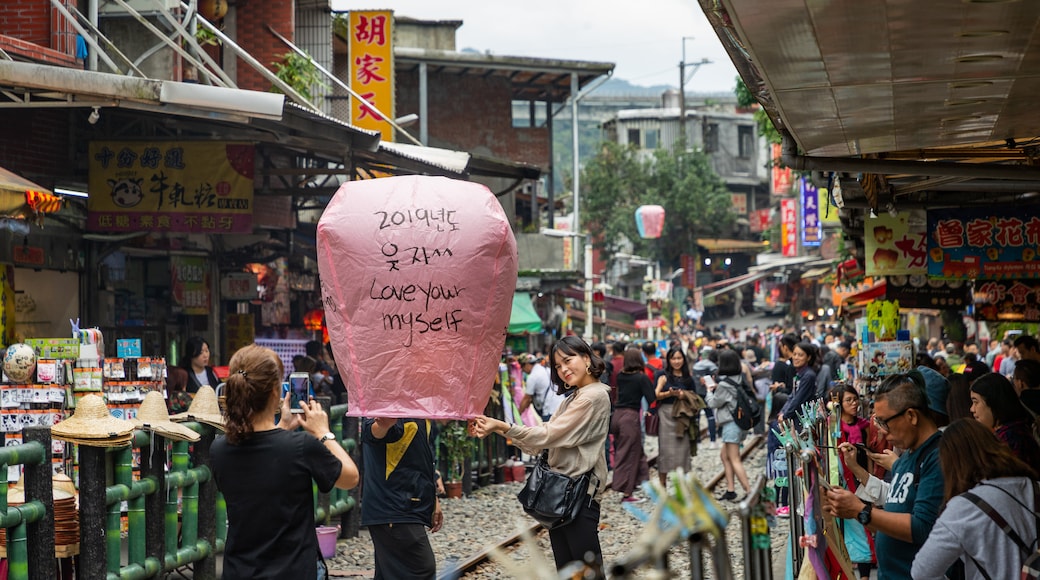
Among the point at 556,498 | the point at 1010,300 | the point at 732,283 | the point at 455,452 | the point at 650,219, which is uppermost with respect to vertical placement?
the point at 650,219

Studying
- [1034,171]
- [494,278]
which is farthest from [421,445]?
[1034,171]

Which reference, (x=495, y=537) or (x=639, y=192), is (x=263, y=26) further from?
(x=639, y=192)

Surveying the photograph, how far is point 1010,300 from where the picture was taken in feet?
47.2

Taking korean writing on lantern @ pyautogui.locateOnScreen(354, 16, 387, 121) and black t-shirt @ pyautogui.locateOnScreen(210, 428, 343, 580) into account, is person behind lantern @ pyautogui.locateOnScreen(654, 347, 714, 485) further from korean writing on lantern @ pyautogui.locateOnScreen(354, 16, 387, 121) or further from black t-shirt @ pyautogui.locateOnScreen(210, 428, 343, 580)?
black t-shirt @ pyautogui.locateOnScreen(210, 428, 343, 580)

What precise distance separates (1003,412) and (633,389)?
23.4 ft

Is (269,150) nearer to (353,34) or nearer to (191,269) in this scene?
(191,269)

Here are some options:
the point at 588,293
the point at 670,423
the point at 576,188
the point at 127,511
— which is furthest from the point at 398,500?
the point at 588,293

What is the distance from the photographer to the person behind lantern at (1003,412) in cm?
647

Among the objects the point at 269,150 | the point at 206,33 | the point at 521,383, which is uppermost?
the point at 206,33

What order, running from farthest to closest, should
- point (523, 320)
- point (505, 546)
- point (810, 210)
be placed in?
point (810, 210) → point (523, 320) → point (505, 546)

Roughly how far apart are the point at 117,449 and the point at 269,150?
25.6 feet

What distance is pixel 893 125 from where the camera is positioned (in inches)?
262

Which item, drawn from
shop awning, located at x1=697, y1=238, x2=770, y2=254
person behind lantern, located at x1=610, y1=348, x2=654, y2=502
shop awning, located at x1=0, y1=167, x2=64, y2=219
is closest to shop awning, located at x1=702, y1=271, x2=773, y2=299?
shop awning, located at x1=697, y1=238, x2=770, y2=254

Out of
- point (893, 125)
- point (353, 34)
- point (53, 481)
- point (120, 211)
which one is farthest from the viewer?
point (353, 34)
